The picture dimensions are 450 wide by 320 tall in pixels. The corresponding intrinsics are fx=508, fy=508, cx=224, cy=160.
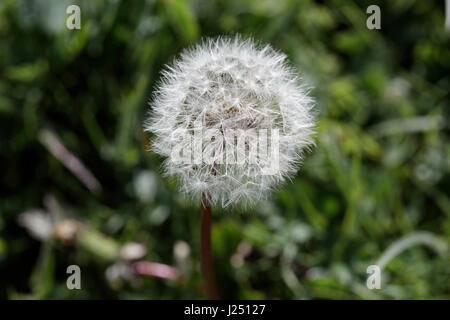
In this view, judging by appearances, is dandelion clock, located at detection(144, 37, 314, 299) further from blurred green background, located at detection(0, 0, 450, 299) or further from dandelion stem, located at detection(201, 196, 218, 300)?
blurred green background, located at detection(0, 0, 450, 299)

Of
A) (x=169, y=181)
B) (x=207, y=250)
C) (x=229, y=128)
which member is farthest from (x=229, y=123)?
(x=169, y=181)

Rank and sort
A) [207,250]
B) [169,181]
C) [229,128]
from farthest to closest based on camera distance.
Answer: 1. [169,181]
2. [207,250]
3. [229,128]

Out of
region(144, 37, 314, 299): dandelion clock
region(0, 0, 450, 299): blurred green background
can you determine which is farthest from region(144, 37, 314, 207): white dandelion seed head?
region(0, 0, 450, 299): blurred green background

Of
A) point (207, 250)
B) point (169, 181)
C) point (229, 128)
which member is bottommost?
point (207, 250)

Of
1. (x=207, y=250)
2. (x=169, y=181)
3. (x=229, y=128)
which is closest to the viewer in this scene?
(x=229, y=128)

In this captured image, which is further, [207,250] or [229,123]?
[207,250]

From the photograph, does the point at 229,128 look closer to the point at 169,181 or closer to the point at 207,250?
the point at 207,250
